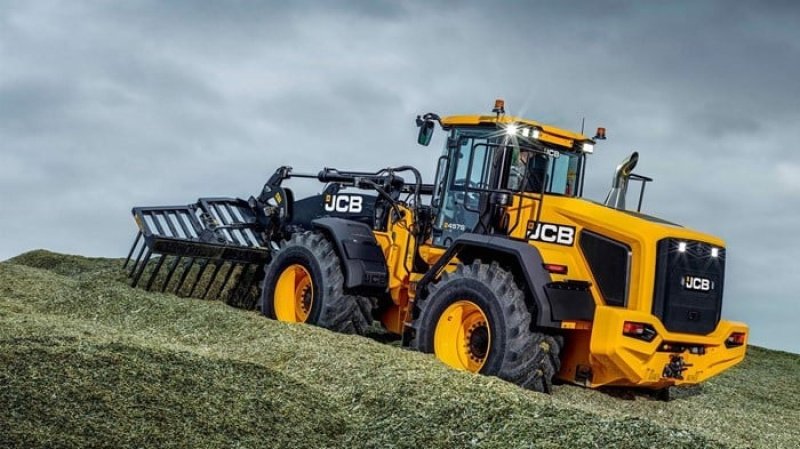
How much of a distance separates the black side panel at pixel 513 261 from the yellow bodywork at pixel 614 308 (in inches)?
6.5

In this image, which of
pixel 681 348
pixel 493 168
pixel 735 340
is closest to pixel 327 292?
pixel 493 168

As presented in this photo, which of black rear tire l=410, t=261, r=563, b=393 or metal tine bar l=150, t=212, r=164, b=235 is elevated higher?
metal tine bar l=150, t=212, r=164, b=235

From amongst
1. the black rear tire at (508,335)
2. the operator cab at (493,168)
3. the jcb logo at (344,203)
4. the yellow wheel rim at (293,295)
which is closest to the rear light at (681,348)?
the black rear tire at (508,335)

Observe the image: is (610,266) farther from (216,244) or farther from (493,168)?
(216,244)

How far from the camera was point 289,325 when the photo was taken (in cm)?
1002

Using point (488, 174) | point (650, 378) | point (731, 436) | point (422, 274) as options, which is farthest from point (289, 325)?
point (731, 436)

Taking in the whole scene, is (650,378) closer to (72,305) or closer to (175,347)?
(175,347)

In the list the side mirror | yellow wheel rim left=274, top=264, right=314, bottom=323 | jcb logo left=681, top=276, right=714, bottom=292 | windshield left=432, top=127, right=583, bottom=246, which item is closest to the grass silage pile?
yellow wheel rim left=274, top=264, right=314, bottom=323

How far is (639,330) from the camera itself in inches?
331

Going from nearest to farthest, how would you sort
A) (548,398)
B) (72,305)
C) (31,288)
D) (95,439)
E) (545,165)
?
(95,439) < (548,398) < (545,165) < (72,305) < (31,288)

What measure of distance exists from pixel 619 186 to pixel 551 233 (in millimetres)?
1198

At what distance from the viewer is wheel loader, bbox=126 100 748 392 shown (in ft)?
27.9

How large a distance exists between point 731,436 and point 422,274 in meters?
3.40

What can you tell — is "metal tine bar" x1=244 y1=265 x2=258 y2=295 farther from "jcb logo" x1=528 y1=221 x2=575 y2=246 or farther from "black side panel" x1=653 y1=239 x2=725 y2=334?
"black side panel" x1=653 y1=239 x2=725 y2=334
